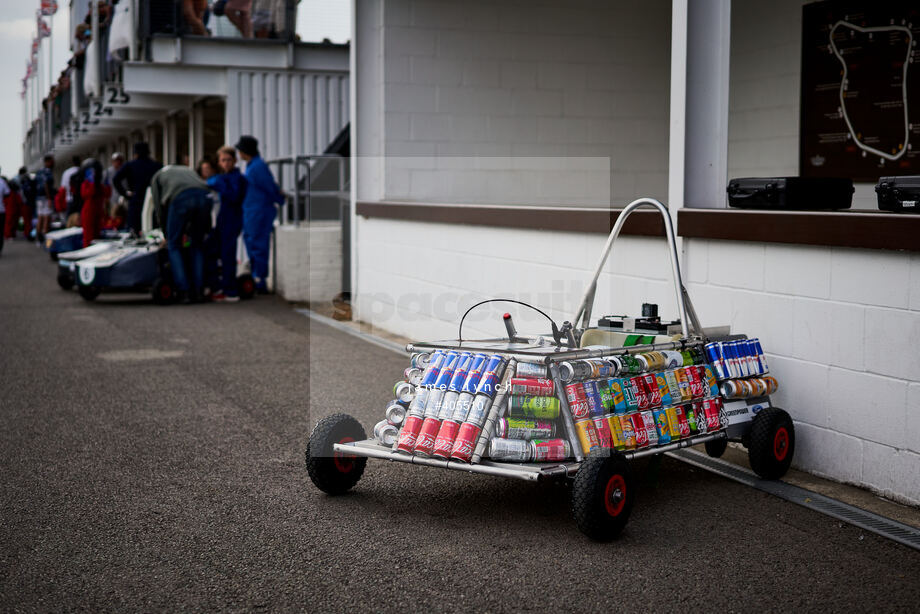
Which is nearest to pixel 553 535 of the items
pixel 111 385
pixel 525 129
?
pixel 111 385

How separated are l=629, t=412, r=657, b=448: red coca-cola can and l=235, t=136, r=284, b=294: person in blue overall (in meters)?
9.37

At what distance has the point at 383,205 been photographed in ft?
35.9

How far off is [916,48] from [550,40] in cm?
409

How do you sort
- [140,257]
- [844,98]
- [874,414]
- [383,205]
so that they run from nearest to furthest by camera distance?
1. [874,414]
2. [844,98]
3. [383,205]
4. [140,257]

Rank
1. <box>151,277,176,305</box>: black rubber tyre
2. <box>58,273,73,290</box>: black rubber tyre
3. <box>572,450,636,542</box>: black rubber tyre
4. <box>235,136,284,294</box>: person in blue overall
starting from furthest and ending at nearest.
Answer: <box>58,273,73,290</box>: black rubber tyre
<box>235,136,284,294</box>: person in blue overall
<box>151,277,176,305</box>: black rubber tyre
<box>572,450,636,542</box>: black rubber tyre

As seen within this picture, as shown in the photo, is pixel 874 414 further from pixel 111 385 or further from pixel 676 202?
pixel 111 385

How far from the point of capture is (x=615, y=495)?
13.9 ft

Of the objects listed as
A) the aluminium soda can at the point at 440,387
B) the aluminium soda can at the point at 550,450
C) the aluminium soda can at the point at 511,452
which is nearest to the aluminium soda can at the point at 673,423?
the aluminium soda can at the point at 550,450

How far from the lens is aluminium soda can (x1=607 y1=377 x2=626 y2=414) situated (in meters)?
4.60

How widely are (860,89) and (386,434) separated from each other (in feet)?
19.6

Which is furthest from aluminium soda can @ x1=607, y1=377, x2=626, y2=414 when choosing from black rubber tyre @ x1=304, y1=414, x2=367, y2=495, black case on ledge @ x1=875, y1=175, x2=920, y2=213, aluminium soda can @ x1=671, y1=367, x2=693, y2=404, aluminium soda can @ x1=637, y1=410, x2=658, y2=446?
black case on ledge @ x1=875, y1=175, x2=920, y2=213

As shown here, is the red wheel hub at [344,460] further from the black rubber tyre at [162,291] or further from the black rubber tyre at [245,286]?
the black rubber tyre at [245,286]

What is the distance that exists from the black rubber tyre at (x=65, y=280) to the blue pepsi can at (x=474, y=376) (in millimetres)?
11638

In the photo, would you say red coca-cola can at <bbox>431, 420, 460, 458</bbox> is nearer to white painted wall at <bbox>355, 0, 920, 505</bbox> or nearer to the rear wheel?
white painted wall at <bbox>355, 0, 920, 505</bbox>
